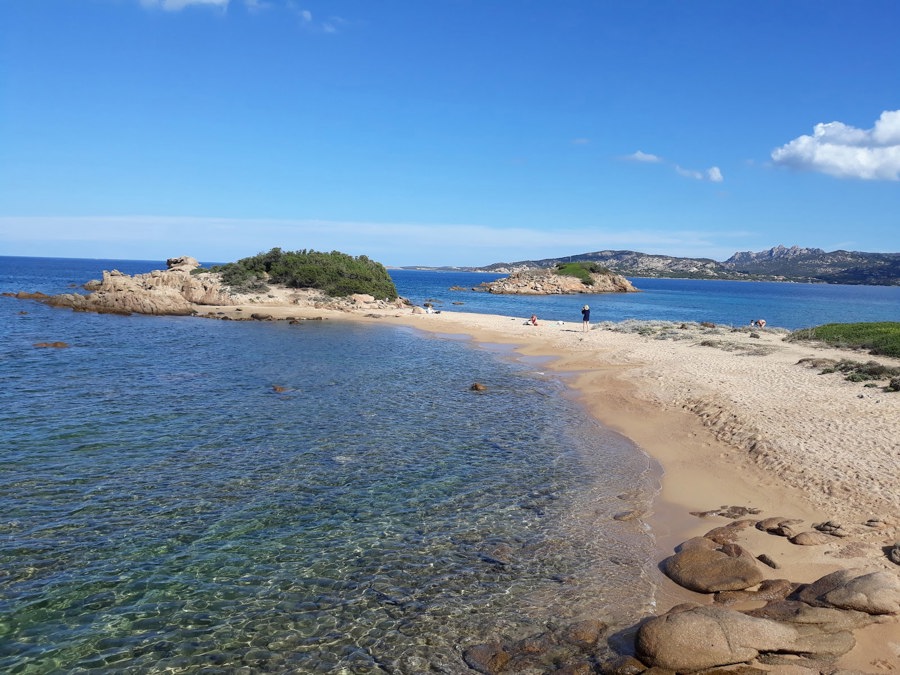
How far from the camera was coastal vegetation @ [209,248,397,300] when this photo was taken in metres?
67.4

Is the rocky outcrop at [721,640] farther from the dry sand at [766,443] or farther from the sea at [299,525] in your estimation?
the sea at [299,525]

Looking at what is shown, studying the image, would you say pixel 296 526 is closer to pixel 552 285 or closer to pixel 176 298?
pixel 176 298

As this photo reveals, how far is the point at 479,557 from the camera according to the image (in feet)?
34.3

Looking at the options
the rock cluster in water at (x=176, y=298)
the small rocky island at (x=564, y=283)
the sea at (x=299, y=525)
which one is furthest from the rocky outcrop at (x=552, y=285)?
the sea at (x=299, y=525)

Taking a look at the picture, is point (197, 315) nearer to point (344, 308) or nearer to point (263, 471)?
point (344, 308)

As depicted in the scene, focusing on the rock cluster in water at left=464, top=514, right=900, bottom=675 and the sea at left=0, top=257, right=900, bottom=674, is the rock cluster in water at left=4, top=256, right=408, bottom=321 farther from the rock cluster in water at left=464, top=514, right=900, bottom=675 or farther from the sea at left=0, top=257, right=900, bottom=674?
the rock cluster in water at left=464, top=514, right=900, bottom=675

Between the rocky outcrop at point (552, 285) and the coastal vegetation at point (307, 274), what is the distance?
5280 cm

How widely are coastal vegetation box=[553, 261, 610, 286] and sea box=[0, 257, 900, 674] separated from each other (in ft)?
385

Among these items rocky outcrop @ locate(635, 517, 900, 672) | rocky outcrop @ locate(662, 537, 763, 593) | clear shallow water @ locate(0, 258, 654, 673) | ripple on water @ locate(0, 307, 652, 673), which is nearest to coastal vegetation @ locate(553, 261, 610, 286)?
clear shallow water @ locate(0, 258, 654, 673)

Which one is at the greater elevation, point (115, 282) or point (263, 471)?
point (115, 282)

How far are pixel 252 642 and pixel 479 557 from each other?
429 centimetres

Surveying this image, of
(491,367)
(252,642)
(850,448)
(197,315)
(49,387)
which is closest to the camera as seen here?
(252,642)

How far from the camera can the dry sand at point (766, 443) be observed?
1027cm

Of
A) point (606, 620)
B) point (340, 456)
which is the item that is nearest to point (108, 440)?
point (340, 456)
